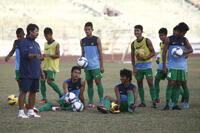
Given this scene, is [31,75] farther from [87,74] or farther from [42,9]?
[42,9]

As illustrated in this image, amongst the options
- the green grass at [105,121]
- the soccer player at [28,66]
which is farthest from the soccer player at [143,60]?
the soccer player at [28,66]

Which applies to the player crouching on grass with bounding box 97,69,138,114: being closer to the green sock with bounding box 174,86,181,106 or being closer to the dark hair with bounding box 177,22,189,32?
the green sock with bounding box 174,86,181,106

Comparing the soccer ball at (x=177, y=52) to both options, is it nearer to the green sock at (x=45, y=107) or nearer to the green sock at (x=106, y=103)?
the green sock at (x=106, y=103)

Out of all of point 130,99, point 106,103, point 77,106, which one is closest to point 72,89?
point 77,106

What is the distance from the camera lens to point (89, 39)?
981 cm

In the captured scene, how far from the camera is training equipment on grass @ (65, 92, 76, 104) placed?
8711mm

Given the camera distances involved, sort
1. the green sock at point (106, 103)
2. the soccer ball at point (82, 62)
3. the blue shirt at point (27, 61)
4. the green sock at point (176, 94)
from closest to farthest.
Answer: the blue shirt at point (27, 61), the green sock at point (106, 103), the green sock at point (176, 94), the soccer ball at point (82, 62)

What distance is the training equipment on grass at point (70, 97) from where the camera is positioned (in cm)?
871

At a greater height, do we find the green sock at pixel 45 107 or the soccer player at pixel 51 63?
the soccer player at pixel 51 63

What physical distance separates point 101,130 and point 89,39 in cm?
358

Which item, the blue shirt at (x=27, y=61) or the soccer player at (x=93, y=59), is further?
the soccer player at (x=93, y=59)

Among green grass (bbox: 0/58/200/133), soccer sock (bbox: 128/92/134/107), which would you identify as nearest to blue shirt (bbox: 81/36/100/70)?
green grass (bbox: 0/58/200/133)

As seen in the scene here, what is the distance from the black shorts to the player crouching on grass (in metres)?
1.40

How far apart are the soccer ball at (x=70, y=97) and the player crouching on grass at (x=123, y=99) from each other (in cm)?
64
